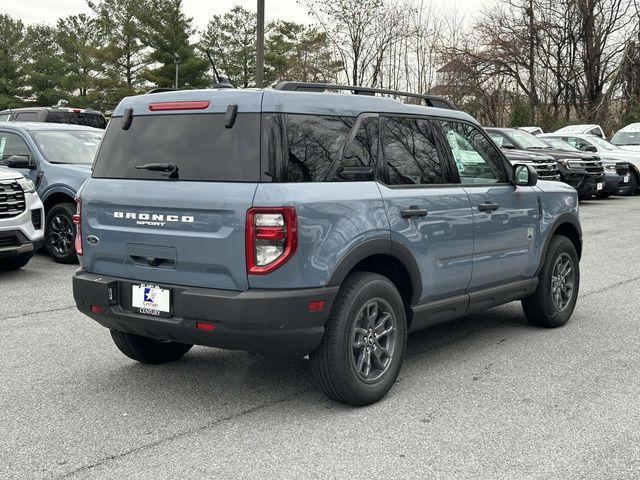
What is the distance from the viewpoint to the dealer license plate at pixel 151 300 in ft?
13.8

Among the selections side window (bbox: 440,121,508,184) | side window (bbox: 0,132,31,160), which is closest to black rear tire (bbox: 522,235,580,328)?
side window (bbox: 440,121,508,184)

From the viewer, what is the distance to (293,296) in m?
3.99

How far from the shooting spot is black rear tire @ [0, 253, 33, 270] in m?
9.17

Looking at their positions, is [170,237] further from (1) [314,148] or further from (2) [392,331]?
Answer: (2) [392,331]

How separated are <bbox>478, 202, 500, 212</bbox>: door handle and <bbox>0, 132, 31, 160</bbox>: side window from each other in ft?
24.2

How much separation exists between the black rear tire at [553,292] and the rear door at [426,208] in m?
1.24

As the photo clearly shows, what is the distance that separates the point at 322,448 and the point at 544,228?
3.13m

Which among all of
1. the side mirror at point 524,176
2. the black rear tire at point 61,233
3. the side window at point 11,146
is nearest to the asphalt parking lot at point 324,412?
the side mirror at point 524,176

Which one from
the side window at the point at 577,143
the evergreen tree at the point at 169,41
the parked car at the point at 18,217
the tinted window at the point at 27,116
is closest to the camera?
the parked car at the point at 18,217

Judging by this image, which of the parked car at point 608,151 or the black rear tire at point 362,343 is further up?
the parked car at point 608,151

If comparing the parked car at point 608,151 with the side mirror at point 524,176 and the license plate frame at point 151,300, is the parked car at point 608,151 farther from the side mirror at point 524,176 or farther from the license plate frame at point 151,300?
the license plate frame at point 151,300

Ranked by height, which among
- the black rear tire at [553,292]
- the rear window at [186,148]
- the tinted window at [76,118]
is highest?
the tinted window at [76,118]

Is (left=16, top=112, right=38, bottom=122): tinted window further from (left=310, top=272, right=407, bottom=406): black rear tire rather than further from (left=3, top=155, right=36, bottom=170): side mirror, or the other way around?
(left=310, top=272, right=407, bottom=406): black rear tire

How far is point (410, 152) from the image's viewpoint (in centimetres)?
496
